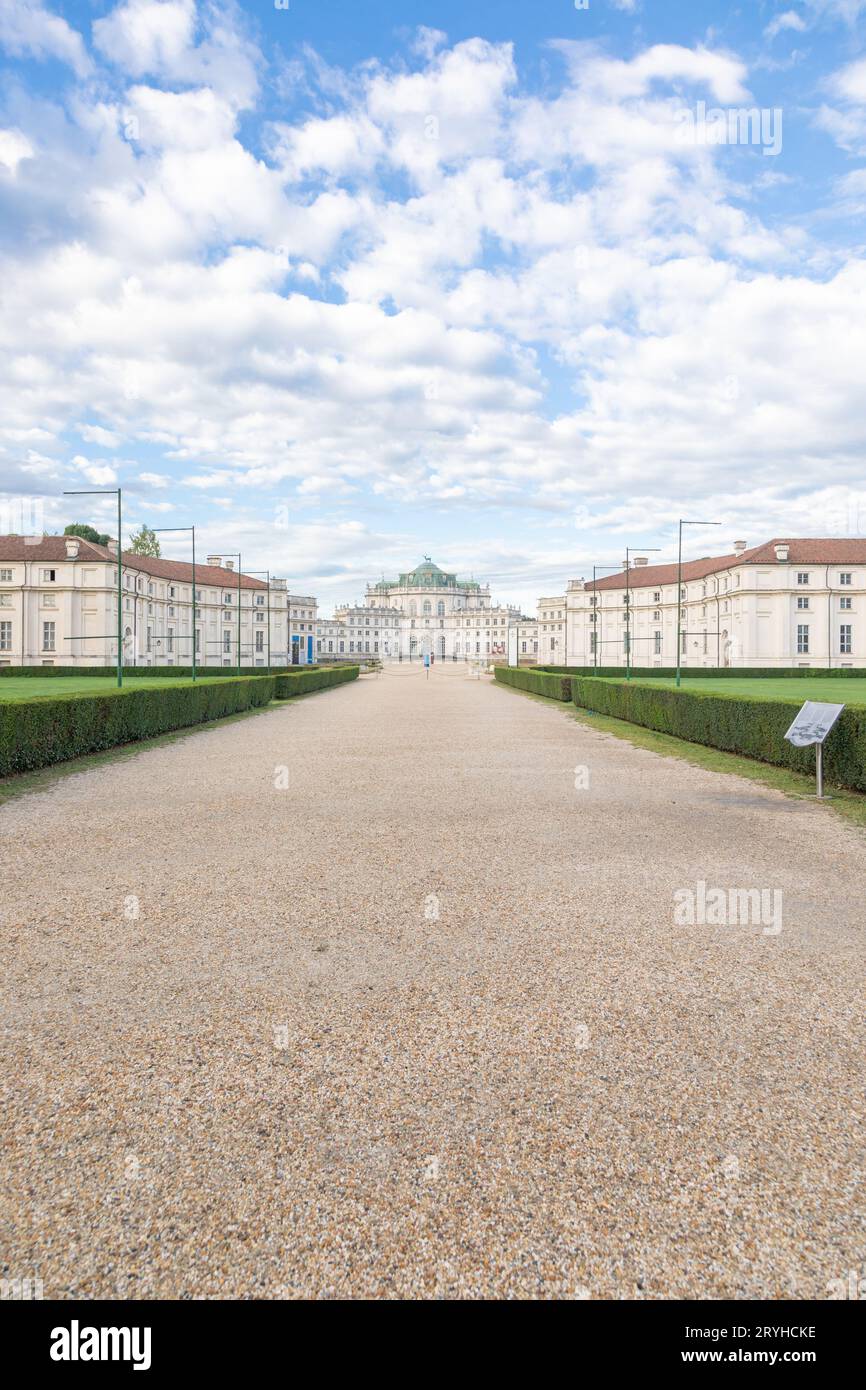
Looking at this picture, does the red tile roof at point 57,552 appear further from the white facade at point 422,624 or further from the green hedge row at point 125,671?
the white facade at point 422,624

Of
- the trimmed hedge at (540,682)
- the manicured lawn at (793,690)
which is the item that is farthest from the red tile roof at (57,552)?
the manicured lawn at (793,690)

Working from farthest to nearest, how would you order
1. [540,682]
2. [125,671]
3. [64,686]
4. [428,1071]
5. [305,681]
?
1. [125,671]
2. [305,681]
3. [540,682]
4. [64,686]
5. [428,1071]

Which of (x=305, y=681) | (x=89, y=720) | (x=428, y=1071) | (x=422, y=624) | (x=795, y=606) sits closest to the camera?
(x=428, y=1071)

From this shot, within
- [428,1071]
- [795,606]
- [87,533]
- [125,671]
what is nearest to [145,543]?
[87,533]

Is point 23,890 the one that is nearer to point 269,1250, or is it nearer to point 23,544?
point 269,1250

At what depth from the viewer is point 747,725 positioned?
45.7 ft

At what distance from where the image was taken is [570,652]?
97.9 m

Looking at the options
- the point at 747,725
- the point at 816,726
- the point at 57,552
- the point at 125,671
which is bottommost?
the point at 747,725

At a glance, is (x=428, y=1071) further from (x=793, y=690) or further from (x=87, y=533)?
(x=87, y=533)

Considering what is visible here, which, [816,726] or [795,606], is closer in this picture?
[816,726]

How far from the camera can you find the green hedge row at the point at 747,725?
1049 centimetres

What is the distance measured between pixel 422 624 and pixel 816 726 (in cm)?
16185

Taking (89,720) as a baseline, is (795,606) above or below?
above

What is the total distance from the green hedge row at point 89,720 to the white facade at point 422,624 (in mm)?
133605
